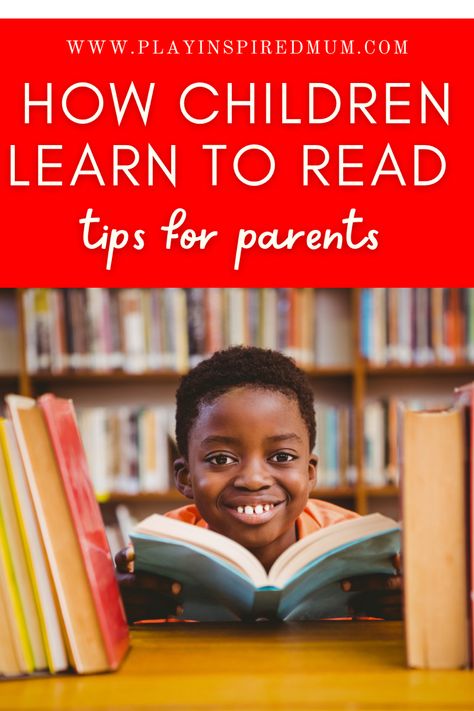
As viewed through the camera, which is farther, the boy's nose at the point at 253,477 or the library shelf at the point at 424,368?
the library shelf at the point at 424,368

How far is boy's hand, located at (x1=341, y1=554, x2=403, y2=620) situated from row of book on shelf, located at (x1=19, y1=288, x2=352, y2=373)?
1.48m

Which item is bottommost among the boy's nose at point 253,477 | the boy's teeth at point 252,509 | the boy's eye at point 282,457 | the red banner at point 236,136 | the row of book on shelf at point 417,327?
the boy's teeth at point 252,509

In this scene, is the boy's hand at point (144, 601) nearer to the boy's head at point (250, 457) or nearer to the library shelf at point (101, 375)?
the boy's head at point (250, 457)

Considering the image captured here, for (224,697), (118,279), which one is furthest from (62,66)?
(224,697)

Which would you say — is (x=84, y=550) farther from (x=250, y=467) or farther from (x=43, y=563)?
(x=250, y=467)

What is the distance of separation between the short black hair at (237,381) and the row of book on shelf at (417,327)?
112 centimetres

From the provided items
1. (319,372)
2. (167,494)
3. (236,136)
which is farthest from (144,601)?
(319,372)

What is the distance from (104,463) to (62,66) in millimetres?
1188

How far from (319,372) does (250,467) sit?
1380 mm

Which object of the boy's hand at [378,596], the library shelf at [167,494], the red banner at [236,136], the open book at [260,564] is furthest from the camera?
the library shelf at [167,494]

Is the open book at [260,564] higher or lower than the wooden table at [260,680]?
higher

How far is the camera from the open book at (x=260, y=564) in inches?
28.1

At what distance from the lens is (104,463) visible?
7.59 ft

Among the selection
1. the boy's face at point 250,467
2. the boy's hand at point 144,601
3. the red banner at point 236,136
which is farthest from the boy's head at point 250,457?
the red banner at point 236,136
